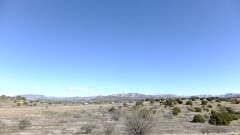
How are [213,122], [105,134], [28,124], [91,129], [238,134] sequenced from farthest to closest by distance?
[213,122] < [28,124] < [91,129] < [105,134] < [238,134]

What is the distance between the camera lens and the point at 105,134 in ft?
92.9

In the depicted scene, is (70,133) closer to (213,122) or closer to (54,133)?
(54,133)

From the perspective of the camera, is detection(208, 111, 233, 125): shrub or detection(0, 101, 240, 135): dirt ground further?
detection(208, 111, 233, 125): shrub

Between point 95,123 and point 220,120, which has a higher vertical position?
point 220,120

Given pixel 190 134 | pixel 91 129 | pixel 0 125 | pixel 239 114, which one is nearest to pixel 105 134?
pixel 91 129

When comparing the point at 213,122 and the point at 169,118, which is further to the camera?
the point at 169,118

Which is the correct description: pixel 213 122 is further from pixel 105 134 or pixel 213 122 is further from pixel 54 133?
pixel 54 133

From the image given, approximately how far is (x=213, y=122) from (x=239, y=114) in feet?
29.9

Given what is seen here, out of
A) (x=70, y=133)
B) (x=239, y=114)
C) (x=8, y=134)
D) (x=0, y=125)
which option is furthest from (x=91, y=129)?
(x=239, y=114)

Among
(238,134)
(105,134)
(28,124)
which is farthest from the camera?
(28,124)

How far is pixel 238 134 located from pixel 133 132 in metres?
9.05

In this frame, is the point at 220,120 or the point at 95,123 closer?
the point at 220,120

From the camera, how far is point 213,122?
37281 millimetres

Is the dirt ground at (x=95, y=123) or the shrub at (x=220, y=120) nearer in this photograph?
the dirt ground at (x=95, y=123)
